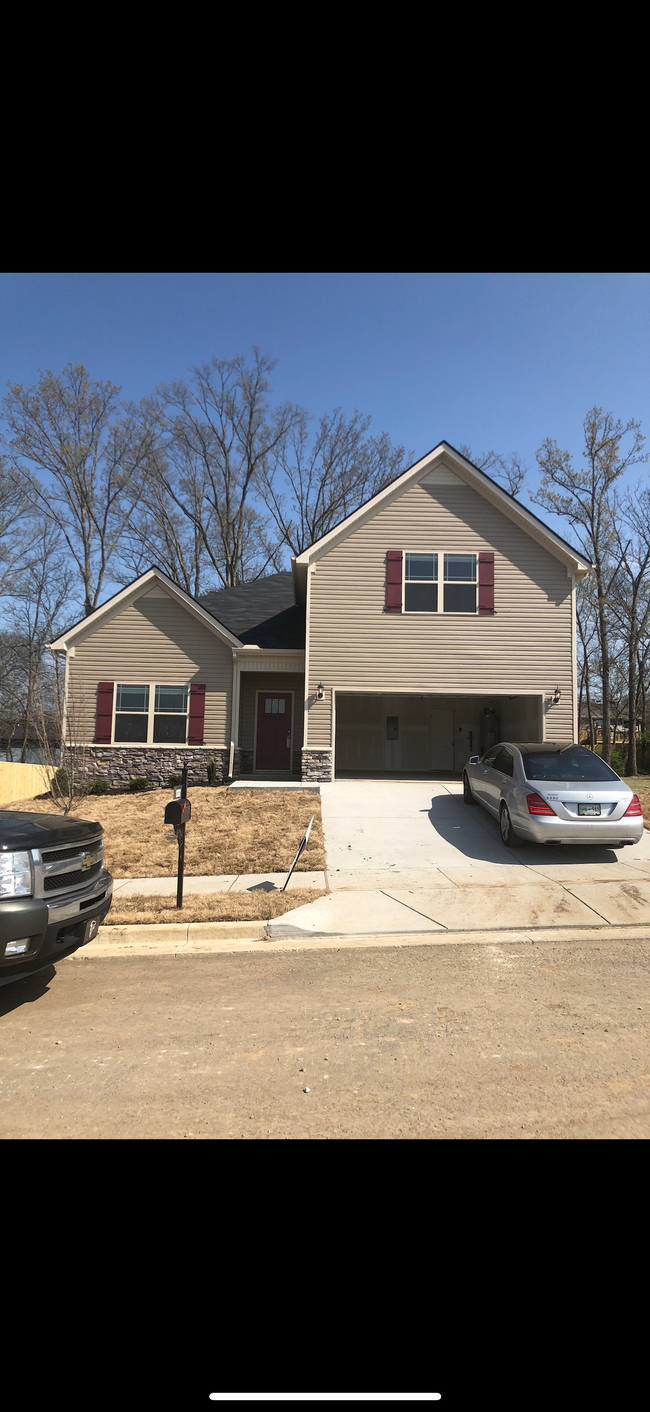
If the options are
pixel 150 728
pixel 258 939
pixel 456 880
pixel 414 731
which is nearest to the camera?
pixel 258 939

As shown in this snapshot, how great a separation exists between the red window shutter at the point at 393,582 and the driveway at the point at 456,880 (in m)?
5.86

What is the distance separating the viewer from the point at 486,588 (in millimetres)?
16750

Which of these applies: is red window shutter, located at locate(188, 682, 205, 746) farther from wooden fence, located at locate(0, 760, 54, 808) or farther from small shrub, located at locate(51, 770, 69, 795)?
wooden fence, located at locate(0, 760, 54, 808)

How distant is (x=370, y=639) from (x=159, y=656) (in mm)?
5257

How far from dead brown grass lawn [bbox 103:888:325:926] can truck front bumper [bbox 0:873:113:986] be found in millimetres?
2204

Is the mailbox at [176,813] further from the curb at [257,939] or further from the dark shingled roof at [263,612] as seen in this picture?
the dark shingled roof at [263,612]

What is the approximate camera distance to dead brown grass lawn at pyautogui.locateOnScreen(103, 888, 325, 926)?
7.17 metres

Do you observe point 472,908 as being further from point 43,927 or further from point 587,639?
point 587,639

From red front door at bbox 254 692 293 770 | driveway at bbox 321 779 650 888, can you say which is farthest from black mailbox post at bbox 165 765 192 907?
red front door at bbox 254 692 293 770

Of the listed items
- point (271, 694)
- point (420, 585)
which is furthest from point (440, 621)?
point (271, 694)

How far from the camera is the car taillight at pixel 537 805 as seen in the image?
9039mm

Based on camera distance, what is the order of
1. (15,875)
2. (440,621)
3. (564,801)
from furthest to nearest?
1. (440,621)
2. (564,801)
3. (15,875)
